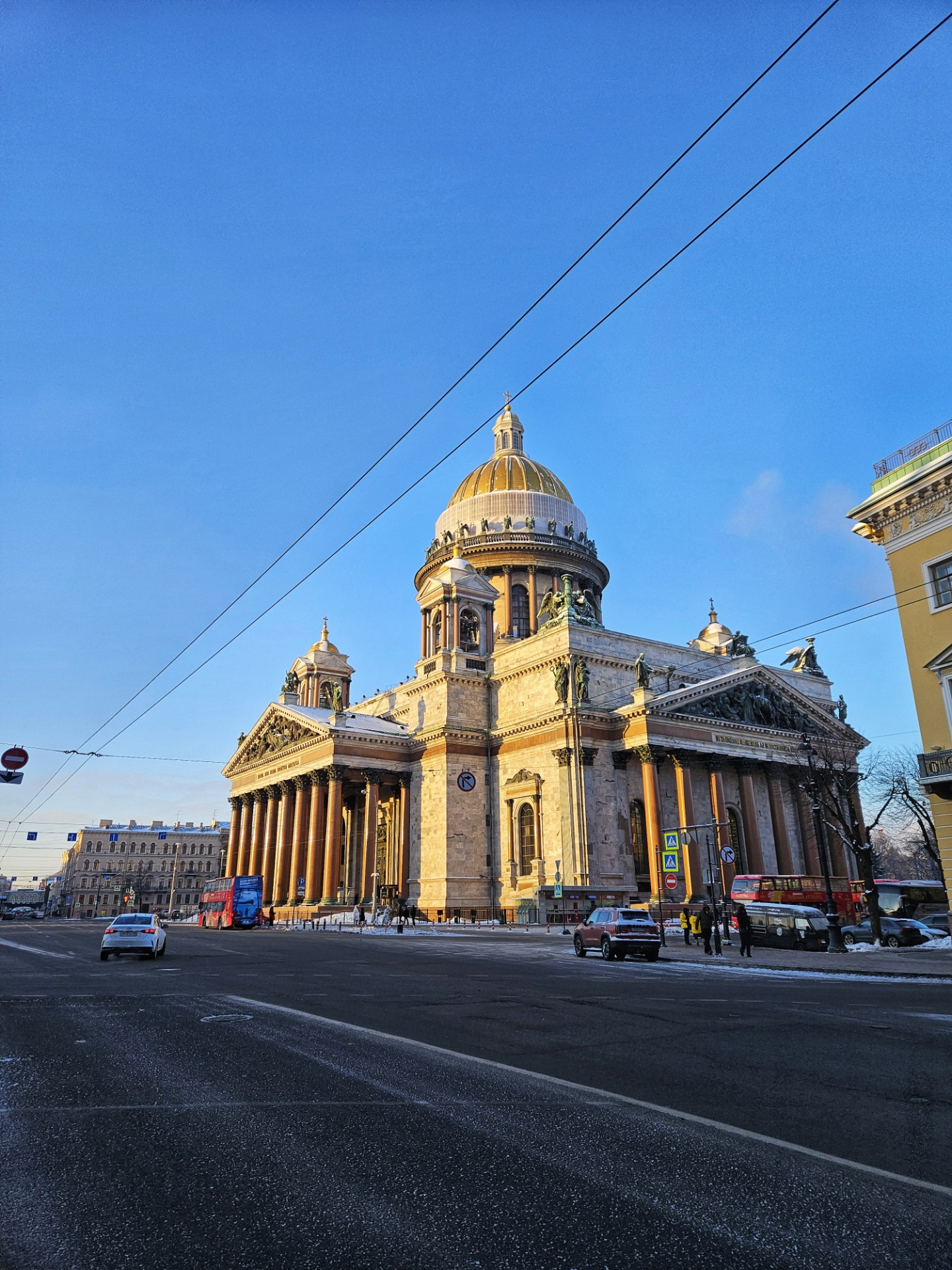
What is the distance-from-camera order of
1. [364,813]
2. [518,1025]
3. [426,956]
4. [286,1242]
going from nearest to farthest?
[286,1242] < [518,1025] < [426,956] < [364,813]

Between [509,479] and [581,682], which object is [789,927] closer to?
[581,682]

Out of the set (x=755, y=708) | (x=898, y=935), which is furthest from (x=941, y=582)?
(x=755, y=708)

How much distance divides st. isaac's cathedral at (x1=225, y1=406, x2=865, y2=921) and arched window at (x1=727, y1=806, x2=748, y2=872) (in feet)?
0.44

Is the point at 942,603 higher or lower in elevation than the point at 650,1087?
higher

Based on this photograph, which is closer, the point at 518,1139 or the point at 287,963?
the point at 518,1139

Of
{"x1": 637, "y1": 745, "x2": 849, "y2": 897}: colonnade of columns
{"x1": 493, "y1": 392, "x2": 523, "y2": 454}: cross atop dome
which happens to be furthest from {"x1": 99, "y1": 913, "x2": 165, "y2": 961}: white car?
{"x1": 493, "y1": 392, "x2": 523, "y2": 454}: cross atop dome

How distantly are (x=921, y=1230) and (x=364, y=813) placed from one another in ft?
193

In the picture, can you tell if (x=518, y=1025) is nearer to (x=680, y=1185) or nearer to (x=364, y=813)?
(x=680, y=1185)

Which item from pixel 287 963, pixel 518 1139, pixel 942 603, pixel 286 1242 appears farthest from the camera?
pixel 942 603

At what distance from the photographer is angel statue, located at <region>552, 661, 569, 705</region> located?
1820 inches

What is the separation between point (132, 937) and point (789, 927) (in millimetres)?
20831

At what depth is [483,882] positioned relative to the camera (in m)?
49.5

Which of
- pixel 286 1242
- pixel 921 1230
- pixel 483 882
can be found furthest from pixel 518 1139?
pixel 483 882

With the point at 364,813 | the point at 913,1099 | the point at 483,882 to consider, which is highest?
the point at 364,813
